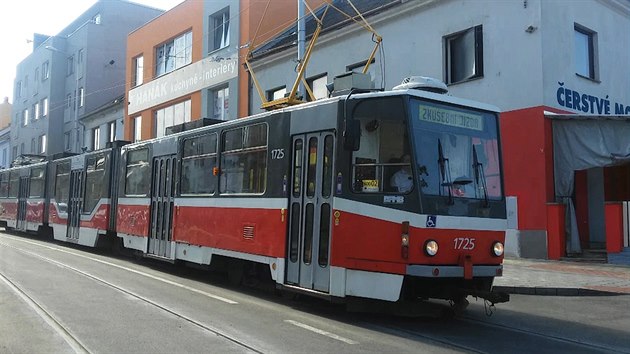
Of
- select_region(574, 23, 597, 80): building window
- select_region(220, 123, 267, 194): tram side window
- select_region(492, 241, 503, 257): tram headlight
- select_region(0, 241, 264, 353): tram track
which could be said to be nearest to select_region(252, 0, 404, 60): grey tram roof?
select_region(574, 23, 597, 80): building window

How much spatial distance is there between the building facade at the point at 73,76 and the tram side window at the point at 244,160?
32948 millimetres

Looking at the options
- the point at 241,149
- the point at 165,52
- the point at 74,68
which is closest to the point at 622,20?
the point at 241,149

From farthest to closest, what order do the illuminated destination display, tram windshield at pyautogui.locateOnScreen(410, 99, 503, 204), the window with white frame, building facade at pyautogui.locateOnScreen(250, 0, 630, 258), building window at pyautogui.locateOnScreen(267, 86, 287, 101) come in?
the window with white frame, building window at pyautogui.locateOnScreen(267, 86, 287, 101), building facade at pyautogui.locateOnScreen(250, 0, 630, 258), the illuminated destination display, tram windshield at pyautogui.locateOnScreen(410, 99, 503, 204)

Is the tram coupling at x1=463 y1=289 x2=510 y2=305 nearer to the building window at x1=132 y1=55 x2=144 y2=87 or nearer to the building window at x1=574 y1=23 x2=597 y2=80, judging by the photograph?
the building window at x1=574 y1=23 x2=597 y2=80

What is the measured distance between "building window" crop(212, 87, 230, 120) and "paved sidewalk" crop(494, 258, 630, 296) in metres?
16.4

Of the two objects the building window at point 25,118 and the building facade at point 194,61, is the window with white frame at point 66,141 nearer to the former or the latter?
the building window at point 25,118

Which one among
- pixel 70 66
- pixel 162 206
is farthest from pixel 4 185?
pixel 70 66

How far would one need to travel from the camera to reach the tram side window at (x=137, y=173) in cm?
1378

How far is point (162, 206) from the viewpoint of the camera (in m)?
12.6

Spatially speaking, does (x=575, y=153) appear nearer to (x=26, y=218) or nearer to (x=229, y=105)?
(x=229, y=105)

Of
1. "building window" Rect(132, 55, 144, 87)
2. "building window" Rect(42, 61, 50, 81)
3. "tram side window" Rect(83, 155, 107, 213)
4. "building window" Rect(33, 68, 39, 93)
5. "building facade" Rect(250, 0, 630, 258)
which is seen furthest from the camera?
"building window" Rect(33, 68, 39, 93)

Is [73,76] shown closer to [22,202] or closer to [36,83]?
[36,83]

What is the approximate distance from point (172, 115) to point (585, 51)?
70.3 feet

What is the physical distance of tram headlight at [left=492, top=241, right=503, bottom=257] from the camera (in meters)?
7.58
